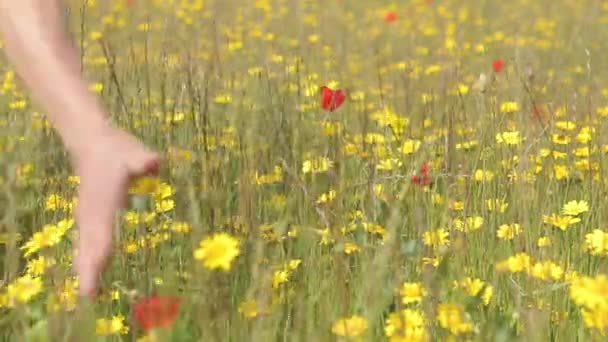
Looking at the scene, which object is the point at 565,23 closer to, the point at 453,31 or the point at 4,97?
the point at 453,31

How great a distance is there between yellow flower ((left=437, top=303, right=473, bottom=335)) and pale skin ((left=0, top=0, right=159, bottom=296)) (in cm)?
51

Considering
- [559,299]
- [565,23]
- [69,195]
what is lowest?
[559,299]

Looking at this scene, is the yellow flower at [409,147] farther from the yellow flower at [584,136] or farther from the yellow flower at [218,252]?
the yellow flower at [218,252]

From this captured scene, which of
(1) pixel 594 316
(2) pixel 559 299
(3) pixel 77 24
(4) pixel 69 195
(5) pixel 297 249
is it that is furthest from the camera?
(3) pixel 77 24

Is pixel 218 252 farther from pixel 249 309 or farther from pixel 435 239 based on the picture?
pixel 435 239

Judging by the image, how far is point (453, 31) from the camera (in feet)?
18.9

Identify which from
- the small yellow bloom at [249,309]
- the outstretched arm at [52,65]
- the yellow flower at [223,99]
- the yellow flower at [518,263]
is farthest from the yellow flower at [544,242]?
the yellow flower at [223,99]

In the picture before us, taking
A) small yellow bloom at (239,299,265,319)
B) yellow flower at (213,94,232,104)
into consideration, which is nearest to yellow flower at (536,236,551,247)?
small yellow bloom at (239,299,265,319)

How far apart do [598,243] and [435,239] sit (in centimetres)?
30

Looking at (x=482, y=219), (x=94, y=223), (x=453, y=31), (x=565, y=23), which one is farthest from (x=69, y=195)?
(x=565, y=23)

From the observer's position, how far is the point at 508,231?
1849 millimetres

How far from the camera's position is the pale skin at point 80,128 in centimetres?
152

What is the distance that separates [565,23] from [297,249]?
4652 millimetres

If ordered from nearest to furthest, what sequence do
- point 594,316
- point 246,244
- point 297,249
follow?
point 594,316 < point 246,244 < point 297,249
